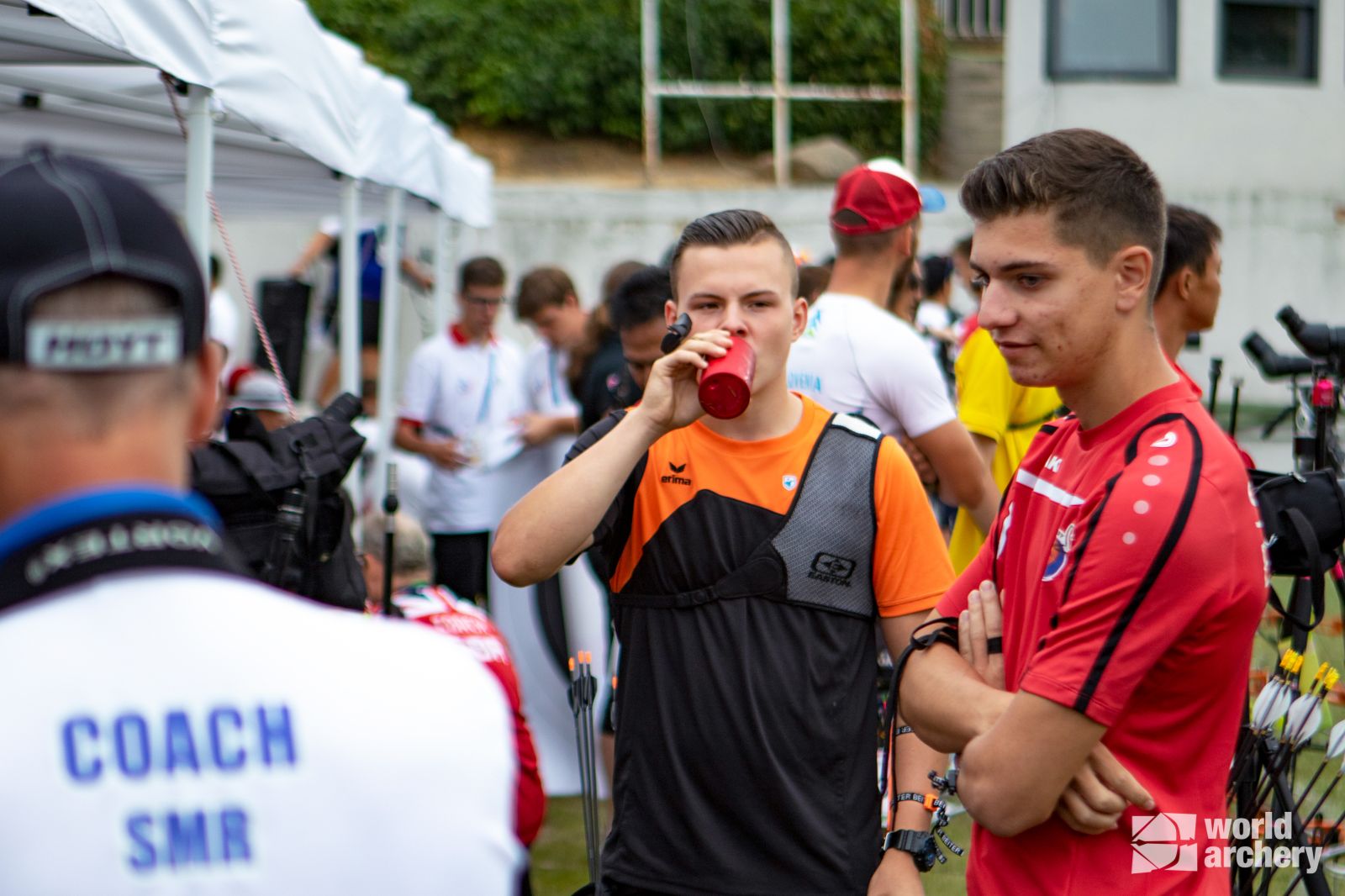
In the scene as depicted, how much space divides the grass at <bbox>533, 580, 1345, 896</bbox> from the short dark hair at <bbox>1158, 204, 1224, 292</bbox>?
130 centimetres

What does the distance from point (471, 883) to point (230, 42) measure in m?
3.34

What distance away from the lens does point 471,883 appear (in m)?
1.22

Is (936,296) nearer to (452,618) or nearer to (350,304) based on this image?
(350,304)

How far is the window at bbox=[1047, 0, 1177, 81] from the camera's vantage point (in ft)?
50.0

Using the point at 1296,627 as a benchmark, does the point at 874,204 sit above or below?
above

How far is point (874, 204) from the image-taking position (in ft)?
14.7

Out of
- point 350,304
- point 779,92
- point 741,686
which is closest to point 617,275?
point 350,304

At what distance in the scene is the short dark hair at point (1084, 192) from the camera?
2150mm

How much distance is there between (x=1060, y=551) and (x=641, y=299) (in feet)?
9.39

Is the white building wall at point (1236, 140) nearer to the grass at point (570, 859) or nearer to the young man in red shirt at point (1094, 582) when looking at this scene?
the grass at point (570, 859)

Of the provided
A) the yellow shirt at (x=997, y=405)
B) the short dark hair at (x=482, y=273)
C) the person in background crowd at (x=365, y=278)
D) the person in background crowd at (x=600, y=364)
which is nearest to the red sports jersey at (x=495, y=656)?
the person in background crowd at (x=600, y=364)

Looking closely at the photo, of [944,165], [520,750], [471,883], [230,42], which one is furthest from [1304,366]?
[944,165]

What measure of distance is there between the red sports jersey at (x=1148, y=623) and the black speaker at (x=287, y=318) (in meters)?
10.1

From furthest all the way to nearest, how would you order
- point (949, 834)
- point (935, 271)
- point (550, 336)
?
point (935, 271) < point (550, 336) < point (949, 834)
